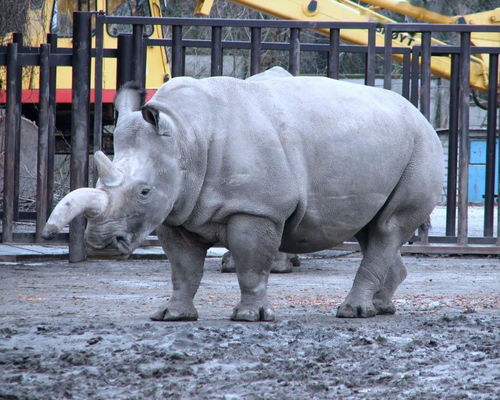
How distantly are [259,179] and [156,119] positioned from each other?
2.04 ft

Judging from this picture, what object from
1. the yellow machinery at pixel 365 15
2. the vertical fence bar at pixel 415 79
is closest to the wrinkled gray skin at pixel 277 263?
the vertical fence bar at pixel 415 79

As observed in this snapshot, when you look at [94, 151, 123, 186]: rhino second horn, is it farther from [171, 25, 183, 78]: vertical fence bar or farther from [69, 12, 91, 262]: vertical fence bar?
[171, 25, 183, 78]: vertical fence bar

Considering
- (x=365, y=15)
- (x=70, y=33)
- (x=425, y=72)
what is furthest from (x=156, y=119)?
(x=70, y=33)

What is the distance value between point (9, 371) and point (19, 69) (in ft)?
22.8

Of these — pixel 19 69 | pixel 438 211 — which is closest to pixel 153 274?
pixel 19 69

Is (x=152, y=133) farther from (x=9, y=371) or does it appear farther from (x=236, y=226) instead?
(x=9, y=371)

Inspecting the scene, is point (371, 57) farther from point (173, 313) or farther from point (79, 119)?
point (173, 313)

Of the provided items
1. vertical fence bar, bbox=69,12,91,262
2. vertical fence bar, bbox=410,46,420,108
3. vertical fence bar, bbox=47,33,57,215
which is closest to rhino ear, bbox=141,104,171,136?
A: vertical fence bar, bbox=69,12,91,262

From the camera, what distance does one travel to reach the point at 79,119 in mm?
10453

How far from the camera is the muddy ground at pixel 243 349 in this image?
15.1 feet

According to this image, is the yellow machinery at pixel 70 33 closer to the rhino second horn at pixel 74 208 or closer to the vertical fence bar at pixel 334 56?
the vertical fence bar at pixel 334 56

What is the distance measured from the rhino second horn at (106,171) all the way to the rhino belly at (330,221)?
1089 mm

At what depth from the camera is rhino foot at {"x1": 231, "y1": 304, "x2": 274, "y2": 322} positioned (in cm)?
616

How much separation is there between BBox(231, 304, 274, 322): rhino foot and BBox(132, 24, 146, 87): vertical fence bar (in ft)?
15.6
